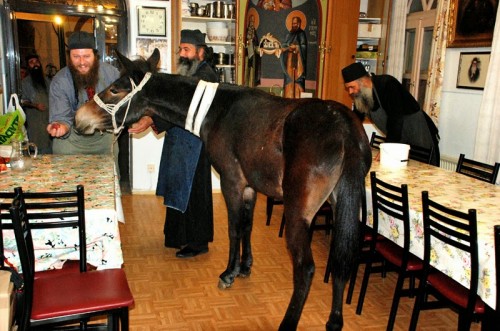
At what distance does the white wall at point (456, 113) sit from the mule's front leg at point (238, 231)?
3.12 meters

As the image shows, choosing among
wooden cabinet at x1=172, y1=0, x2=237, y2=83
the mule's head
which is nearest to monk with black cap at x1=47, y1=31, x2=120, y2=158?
the mule's head

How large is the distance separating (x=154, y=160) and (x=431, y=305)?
4.21 metres

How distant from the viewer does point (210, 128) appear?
3.02 m

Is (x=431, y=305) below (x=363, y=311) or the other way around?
the other way around

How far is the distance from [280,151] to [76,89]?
76.1 inches

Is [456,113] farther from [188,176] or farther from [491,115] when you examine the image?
[188,176]

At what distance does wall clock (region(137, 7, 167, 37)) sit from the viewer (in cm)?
569

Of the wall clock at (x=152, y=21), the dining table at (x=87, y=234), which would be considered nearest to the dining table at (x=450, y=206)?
the dining table at (x=87, y=234)

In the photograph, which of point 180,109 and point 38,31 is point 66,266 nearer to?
point 180,109

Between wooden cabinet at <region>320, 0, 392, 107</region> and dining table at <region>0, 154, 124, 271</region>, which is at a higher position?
wooden cabinet at <region>320, 0, 392, 107</region>

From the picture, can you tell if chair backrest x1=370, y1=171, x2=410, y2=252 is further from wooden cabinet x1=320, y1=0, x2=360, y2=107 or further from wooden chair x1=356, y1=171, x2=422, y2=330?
wooden cabinet x1=320, y1=0, x2=360, y2=107

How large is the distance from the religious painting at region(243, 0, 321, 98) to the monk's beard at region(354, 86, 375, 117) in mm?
2130

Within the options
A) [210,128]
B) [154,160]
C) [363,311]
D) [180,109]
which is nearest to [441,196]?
[363,311]

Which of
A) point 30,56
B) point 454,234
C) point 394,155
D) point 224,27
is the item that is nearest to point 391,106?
point 394,155
